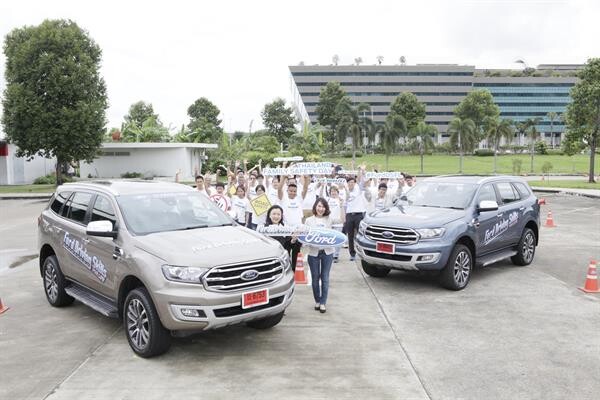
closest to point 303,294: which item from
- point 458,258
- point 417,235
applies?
point 417,235

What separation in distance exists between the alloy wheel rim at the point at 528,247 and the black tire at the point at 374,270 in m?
2.96

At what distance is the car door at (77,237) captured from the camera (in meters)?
6.41

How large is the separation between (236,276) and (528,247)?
7.17m

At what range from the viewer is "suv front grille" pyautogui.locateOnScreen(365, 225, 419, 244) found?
7.94 m

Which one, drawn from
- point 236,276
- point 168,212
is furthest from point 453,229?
point 168,212

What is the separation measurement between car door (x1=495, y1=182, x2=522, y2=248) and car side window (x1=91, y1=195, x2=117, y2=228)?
6.50 meters

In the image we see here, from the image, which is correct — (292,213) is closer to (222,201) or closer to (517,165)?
(222,201)

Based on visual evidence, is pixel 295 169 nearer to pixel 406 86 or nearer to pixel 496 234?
pixel 496 234

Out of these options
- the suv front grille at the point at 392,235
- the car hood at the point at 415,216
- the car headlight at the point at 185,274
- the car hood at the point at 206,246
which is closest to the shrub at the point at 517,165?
the car hood at the point at 415,216

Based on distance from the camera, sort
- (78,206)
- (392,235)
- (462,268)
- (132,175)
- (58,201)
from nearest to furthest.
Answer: (78,206), (58,201), (392,235), (462,268), (132,175)

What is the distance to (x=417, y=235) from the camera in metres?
7.90

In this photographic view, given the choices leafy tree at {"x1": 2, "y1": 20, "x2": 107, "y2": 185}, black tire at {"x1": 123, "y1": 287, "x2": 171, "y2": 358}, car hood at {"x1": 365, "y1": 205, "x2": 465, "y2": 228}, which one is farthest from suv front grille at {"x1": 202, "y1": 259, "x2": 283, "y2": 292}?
leafy tree at {"x1": 2, "y1": 20, "x2": 107, "y2": 185}

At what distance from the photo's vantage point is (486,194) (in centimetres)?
914

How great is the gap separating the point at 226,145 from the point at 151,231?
39556mm
